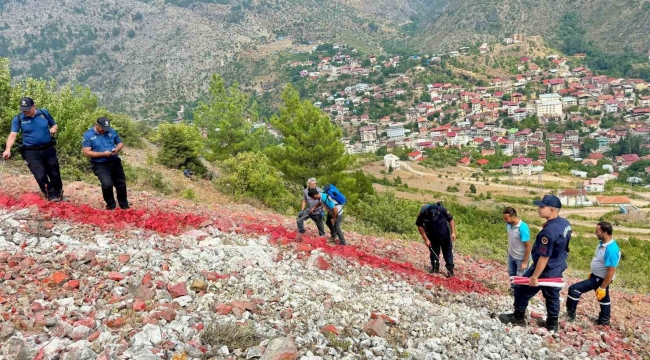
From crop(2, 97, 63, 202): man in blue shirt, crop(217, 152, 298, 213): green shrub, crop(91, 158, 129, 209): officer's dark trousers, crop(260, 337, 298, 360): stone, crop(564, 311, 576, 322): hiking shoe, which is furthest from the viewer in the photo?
crop(217, 152, 298, 213): green shrub

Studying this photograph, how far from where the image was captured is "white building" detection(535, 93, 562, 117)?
97.1 m

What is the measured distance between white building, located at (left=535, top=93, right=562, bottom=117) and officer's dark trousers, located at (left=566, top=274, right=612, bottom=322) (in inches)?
4101

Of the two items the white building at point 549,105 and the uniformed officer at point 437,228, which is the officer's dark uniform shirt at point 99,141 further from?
the white building at point 549,105

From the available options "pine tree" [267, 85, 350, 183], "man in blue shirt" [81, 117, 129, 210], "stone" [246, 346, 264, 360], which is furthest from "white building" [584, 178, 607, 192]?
"stone" [246, 346, 264, 360]

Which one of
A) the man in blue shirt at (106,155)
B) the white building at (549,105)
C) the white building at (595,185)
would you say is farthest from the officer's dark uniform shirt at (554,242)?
the white building at (549,105)

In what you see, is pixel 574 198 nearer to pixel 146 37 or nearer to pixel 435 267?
pixel 435 267

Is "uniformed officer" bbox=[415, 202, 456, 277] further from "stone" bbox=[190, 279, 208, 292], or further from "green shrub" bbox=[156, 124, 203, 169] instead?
"green shrub" bbox=[156, 124, 203, 169]

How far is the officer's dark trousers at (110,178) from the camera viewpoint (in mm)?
6801

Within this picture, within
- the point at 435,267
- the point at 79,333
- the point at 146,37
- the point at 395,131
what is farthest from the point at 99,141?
the point at 146,37

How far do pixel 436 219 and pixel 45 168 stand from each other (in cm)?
662

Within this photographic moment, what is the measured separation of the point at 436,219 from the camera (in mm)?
7102

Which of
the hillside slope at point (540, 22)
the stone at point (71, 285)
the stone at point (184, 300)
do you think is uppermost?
the hillside slope at point (540, 22)

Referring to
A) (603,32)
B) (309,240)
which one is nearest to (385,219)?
(309,240)

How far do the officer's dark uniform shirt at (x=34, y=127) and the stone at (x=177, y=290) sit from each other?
3.95 metres
